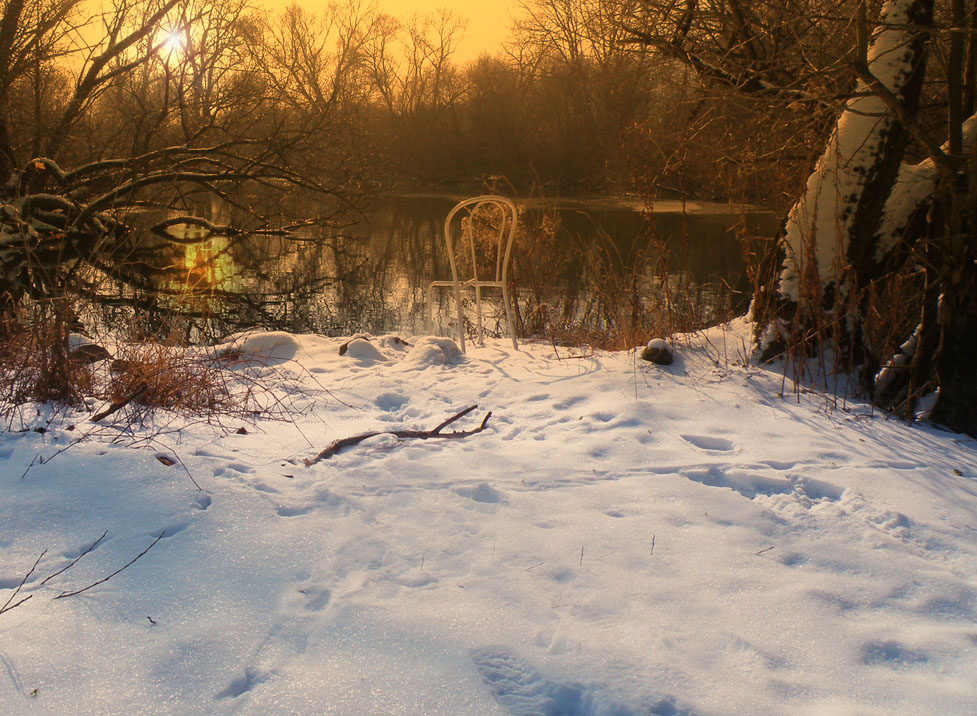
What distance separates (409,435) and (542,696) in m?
1.82

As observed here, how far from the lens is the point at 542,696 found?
1760mm

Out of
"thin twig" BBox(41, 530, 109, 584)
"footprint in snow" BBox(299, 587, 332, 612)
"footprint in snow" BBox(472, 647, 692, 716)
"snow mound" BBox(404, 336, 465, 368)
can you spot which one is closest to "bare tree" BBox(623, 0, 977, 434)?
"snow mound" BBox(404, 336, 465, 368)

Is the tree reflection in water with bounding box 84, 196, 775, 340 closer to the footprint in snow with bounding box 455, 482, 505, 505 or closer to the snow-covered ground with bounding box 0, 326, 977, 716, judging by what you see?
the snow-covered ground with bounding box 0, 326, 977, 716

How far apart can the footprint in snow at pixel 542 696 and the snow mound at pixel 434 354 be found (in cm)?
342

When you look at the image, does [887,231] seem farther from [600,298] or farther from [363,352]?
[600,298]

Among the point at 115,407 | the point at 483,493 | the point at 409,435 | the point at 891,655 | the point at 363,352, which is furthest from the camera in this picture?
the point at 363,352

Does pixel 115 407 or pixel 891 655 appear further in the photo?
pixel 115 407

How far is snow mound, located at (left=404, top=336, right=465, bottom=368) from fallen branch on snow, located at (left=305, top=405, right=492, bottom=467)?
130cm

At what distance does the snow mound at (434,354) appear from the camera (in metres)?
5.24

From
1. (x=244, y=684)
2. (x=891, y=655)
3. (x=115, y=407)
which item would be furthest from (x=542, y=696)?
(x=115, y=407)

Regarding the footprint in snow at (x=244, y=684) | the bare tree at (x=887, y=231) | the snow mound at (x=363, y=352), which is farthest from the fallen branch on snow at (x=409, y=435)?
the bare tree at (x=887, y=231)

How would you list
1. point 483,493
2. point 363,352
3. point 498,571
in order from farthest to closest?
point 363,352 < point 483,493 < point 498,571

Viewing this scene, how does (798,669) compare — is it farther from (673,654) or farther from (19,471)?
(19,471)

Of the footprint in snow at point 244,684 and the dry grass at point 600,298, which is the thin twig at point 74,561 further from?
the dry grass at point 600,298
